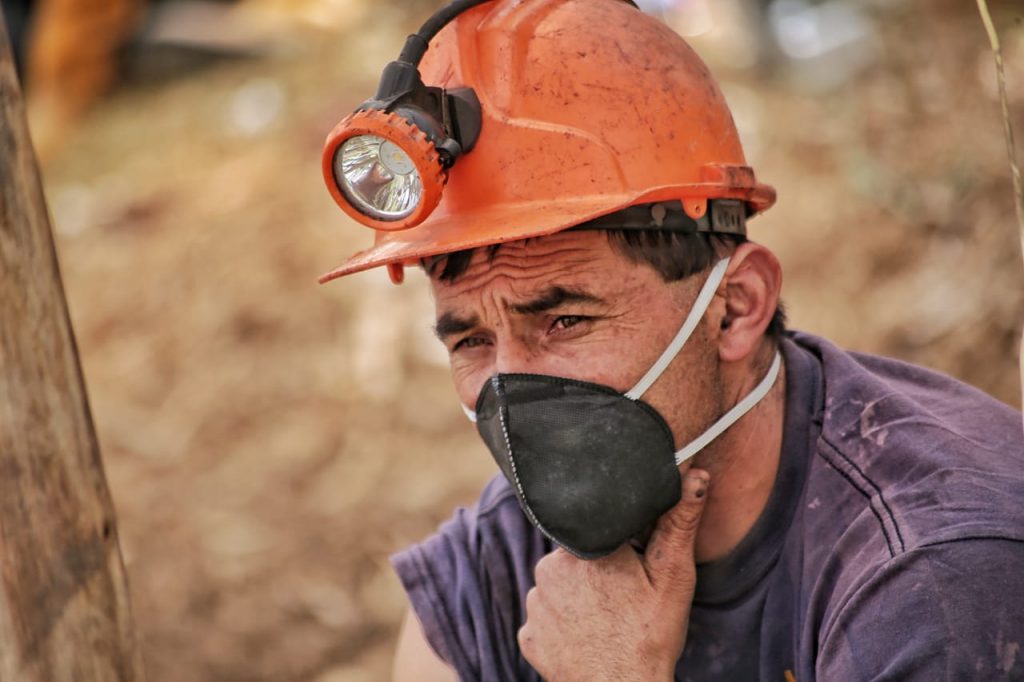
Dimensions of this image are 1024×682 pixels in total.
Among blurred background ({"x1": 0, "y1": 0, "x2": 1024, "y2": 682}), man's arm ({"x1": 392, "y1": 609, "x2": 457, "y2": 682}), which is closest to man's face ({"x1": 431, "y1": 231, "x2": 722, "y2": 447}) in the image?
man's arm ({"x1": 392, "y1": 609, "x2": 457, "y2": 682})

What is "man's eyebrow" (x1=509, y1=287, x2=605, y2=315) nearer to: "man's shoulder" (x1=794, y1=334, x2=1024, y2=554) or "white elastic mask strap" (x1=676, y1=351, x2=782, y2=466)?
"white elastic mask strap" (x1=676, y1=351, x2=782, y2=466)

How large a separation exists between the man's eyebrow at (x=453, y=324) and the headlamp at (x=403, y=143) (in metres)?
0.26

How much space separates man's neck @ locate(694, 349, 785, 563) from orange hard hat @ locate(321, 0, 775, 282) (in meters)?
0.49

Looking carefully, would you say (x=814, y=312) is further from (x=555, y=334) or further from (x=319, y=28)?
(x=319, y=28)

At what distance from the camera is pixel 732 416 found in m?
2.55

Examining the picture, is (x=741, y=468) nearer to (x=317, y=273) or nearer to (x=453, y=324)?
(x=453, y=324)

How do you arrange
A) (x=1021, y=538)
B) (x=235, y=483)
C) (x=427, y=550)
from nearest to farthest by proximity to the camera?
(x=1021, y=538) → (x=427, y=550) → (x=235, y=483)

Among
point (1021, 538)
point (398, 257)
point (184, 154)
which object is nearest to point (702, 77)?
point (398, 257)

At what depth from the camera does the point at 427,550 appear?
2910mm

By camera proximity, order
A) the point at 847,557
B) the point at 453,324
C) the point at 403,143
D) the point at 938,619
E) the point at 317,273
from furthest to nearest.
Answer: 1. the point at 317,273
2. the point at 453,324
3. the point at 847,557
4. the point at 403,143
5. the point at 938,619

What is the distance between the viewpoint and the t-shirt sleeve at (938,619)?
201cm

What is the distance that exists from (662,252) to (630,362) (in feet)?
0.78

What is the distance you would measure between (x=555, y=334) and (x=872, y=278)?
4485 mm

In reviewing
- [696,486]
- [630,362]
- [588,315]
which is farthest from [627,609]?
[588,315]
